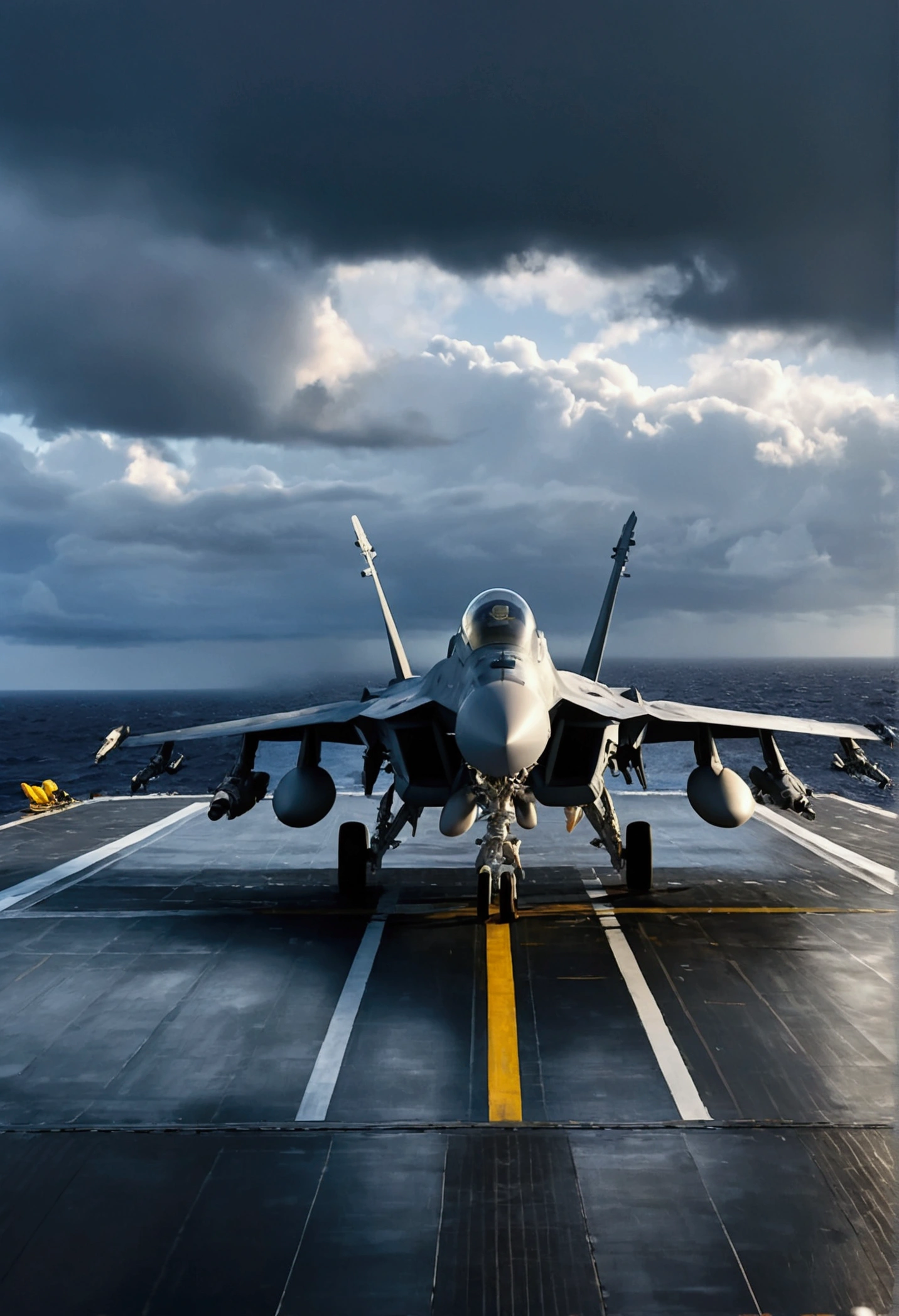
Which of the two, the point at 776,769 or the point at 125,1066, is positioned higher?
the point at 776,769

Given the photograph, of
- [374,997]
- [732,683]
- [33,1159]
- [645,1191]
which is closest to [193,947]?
[374,997]

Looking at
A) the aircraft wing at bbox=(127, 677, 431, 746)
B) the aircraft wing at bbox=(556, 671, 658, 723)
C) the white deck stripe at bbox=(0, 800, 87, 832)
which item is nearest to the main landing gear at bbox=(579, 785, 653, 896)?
the aircraft wing at bbox=(556, 671, 658, 723)

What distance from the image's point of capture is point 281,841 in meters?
16.6

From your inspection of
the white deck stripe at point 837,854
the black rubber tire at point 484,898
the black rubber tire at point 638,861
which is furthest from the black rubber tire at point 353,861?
the white deck stripe at point 837,854

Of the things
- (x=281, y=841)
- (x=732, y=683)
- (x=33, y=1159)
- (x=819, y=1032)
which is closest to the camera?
(x=33, y=1159)

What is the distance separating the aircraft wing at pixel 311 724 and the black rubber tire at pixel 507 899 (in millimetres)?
2605

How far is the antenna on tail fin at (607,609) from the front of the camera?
48.9 feet

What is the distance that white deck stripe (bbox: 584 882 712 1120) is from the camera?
6.06 metres

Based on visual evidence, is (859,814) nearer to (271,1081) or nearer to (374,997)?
(374,997)

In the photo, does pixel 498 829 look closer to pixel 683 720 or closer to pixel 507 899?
pixel 507 899

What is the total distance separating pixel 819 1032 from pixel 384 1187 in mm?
4345

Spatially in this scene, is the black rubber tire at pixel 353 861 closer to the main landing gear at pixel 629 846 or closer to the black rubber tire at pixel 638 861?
the main landing gear at pixel 629 846

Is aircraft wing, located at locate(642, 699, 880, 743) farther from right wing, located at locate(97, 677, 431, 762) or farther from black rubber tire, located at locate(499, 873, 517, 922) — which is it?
right wing, located at locate(97, 677, 431, 762)

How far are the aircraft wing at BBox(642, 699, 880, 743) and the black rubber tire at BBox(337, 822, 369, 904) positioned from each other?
450 cm
